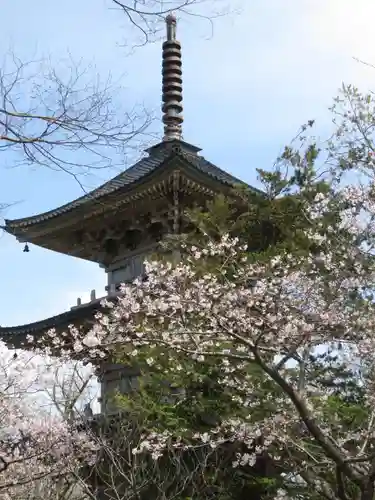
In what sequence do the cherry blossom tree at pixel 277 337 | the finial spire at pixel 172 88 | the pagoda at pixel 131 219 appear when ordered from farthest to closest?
1. the finial spire at pixel 172 88
2. the pagoda at pixel 131 219
3. the cherry blossom tree at pixel 277 337

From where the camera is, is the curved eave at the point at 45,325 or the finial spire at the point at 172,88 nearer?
the curved eave at the point at 45,325

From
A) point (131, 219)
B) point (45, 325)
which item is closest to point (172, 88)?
point (131, 219)

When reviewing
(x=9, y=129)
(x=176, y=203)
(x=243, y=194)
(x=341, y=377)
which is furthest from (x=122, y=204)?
(x=9, y=129)

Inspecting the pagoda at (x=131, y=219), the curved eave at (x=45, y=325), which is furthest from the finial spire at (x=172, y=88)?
the curved eave at (x=45, y=325)

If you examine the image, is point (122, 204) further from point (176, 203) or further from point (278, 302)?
point (278, 302)

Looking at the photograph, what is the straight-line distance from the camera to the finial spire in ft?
48.4

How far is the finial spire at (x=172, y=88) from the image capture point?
1475cm

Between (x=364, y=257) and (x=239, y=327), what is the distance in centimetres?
173

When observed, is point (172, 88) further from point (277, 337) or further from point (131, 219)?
point (277, 337)

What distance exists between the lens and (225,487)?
9938 mm

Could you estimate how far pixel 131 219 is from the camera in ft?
42.9

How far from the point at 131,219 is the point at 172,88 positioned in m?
3.48

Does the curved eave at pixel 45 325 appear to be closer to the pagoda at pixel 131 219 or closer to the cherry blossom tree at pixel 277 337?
the pagoda at pixel 131 219

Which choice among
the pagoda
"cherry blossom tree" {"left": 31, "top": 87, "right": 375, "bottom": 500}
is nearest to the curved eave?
the pagoda
